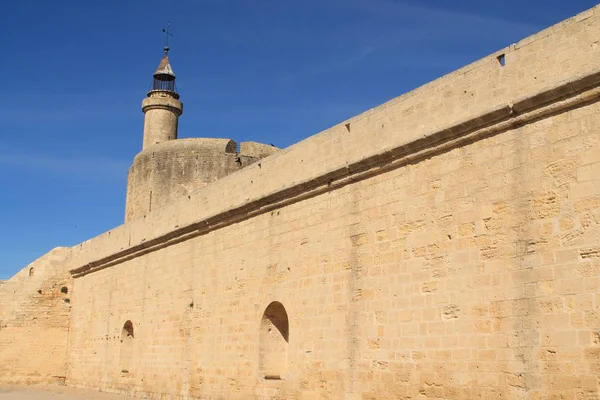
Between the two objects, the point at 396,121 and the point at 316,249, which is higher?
the point at 396,121

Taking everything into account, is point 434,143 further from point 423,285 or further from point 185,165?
point 185,165

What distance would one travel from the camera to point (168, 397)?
11.2 meters

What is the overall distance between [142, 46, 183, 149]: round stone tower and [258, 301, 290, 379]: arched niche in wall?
1083 centimetres

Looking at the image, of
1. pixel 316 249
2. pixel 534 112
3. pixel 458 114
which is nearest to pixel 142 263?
pixel 316 249

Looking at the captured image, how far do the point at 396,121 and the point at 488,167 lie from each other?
1.46m

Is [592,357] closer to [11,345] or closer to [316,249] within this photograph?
[316,249]

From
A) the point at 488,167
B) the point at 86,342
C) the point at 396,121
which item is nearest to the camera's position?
the point at 488,167

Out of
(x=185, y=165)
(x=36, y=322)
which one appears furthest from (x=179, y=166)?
(x=36, y=322)

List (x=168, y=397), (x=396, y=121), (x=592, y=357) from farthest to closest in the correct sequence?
1. (x=168, y=397)
2. (x=396, y=121)
3. (x=592, y=357)

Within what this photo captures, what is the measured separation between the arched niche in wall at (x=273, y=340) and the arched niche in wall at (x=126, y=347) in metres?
4.95

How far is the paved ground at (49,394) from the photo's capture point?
1245 centimetres

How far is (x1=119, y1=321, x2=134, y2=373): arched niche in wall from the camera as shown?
13413 millimetres

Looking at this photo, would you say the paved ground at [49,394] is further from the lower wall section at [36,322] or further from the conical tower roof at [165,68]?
the conical tower roof at [165,68]

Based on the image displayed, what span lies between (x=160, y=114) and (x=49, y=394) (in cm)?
852
